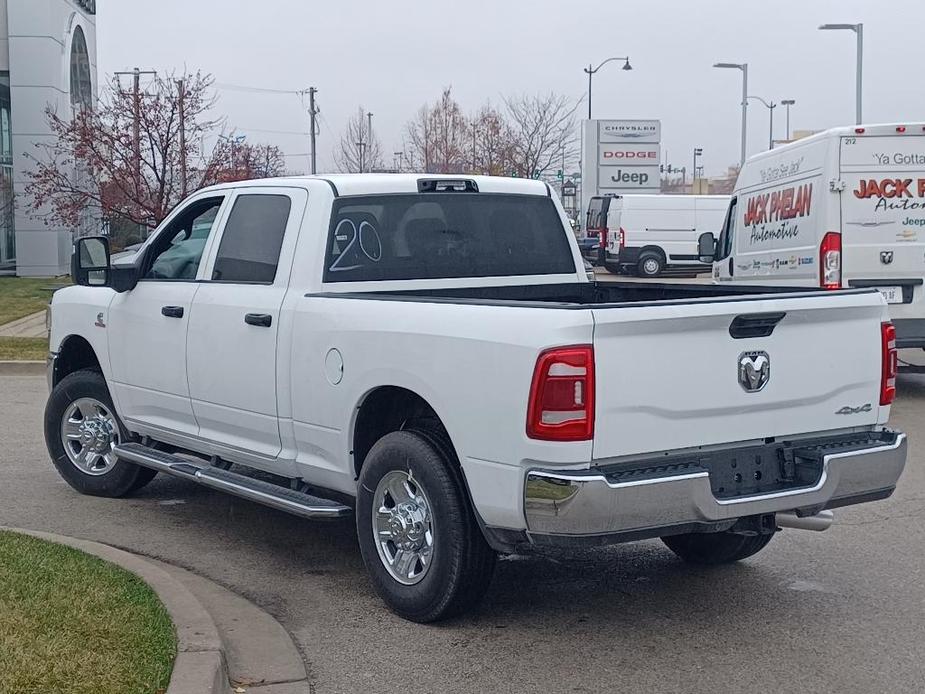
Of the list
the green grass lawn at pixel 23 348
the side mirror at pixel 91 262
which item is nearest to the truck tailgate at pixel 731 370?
the side mirror at pixel 91 262

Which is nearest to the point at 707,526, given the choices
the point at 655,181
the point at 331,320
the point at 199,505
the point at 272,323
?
the point at 331,320

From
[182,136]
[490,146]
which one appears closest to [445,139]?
[490,146]

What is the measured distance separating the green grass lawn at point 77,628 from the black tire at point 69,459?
1.82m

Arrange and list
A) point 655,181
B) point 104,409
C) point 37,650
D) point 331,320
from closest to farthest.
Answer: point 37,650 → point 331,320 → point 104,409 → point 655,181

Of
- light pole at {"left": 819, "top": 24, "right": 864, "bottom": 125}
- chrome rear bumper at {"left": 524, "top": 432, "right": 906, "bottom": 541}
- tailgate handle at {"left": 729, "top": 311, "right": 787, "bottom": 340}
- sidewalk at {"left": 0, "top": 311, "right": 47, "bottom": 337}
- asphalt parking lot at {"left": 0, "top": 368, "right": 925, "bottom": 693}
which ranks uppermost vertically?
light pole at {"left": 819, "top": 24, "right": 864, "bottom": 125}

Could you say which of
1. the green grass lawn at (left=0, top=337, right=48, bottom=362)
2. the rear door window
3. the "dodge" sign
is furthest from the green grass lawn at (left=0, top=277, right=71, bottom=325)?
the "dodge" sign

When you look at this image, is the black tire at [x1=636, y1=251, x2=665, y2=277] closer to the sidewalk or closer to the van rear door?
the sidewalk

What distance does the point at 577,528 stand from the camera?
192 inches

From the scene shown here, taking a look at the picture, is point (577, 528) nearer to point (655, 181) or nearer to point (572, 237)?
point (572, 237)

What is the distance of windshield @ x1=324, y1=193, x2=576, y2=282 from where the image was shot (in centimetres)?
660

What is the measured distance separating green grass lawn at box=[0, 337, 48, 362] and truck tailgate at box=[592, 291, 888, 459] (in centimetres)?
1207

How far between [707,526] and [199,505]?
4.12m

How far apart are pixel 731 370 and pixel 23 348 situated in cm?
1333

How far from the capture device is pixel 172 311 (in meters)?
7.20
